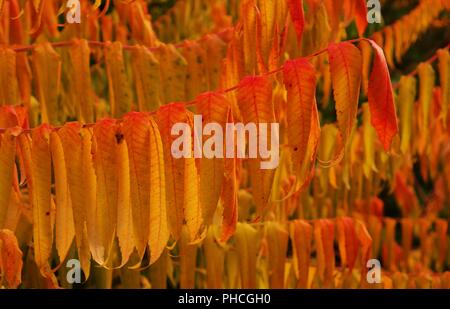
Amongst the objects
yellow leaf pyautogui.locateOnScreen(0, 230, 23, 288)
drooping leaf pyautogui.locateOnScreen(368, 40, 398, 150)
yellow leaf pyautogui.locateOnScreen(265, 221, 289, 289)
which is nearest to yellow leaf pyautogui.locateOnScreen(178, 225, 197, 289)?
yellow leaf pyautogui.locateOnScreen(265, 221, 289, 289)

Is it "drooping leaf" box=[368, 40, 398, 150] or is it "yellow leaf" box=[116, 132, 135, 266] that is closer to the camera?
"drooping leaf" box=[368, 40, 398, 150]

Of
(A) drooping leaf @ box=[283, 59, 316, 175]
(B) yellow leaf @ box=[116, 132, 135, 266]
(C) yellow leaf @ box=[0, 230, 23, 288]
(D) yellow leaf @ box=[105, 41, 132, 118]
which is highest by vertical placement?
(D) yellow leaf @ box=[105, 41, 132, 118]

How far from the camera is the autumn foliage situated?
1985 millimetres

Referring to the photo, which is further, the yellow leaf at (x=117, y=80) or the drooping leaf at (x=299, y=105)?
the yellow leaf at (x=117, y=80)

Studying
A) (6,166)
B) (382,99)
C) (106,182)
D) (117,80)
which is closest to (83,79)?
(117,80)

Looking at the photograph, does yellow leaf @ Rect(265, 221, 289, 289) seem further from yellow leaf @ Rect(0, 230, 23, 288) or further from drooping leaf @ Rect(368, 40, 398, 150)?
drooping leaf @ Rect(368, 40, 398, 150)

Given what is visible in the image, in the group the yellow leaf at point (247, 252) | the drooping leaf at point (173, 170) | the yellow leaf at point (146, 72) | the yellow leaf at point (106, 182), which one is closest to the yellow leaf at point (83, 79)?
the yellow leaf at point (146, 72)

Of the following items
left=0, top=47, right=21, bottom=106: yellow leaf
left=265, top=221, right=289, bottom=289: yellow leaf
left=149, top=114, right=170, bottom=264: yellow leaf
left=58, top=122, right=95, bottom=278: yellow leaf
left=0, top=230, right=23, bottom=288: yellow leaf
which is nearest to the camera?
left=149, top=114, right=170, bottom=264: yellow leaf

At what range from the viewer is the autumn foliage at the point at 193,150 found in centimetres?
199

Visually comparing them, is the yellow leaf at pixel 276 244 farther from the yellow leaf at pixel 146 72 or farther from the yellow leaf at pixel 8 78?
the yellow leaf at pixel 8 78

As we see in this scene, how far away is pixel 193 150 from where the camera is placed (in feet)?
6.54
